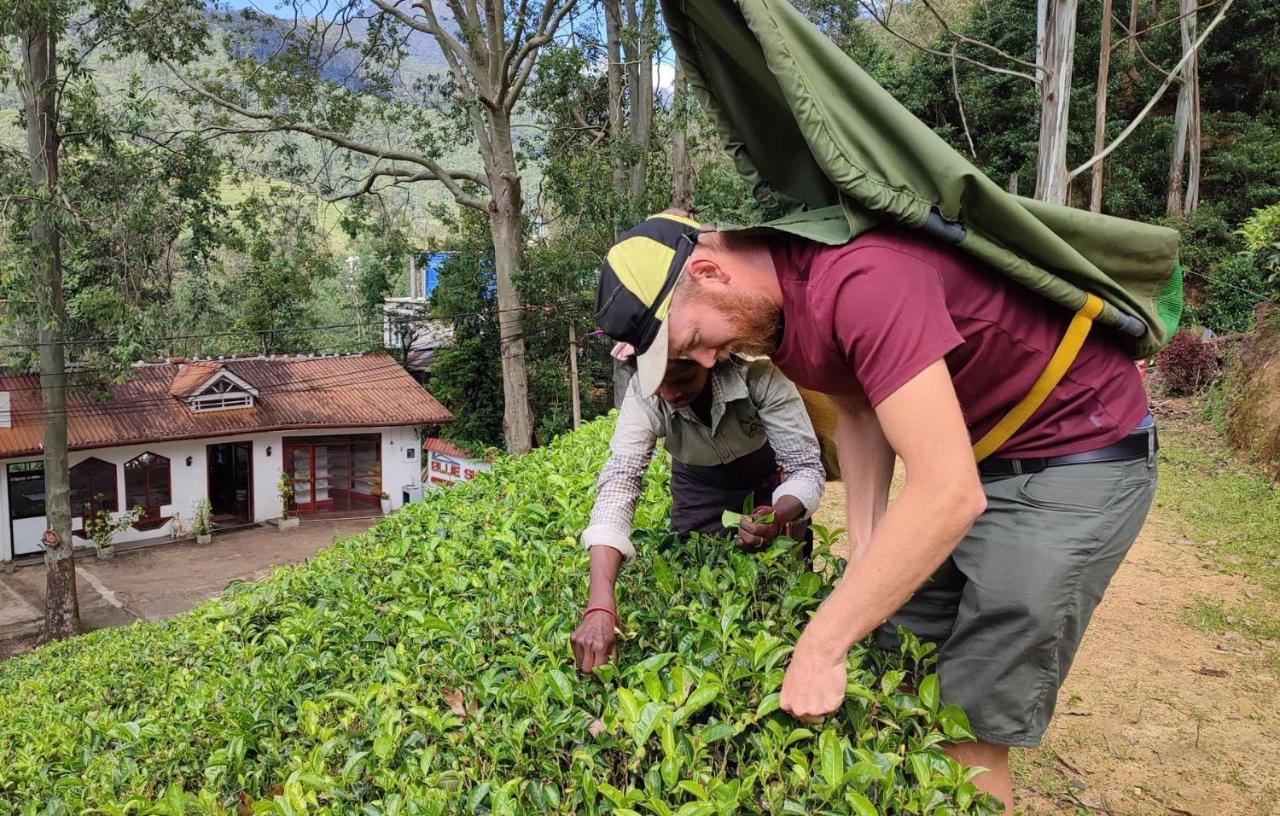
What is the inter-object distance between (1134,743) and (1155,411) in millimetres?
9996

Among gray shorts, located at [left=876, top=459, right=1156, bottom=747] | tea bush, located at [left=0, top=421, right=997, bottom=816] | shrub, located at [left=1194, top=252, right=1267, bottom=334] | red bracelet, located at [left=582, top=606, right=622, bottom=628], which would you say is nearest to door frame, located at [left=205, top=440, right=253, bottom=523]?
tea bush, located at [left=0, top=421, right=997, bottom=816]

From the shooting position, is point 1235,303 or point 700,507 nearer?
point 700,507

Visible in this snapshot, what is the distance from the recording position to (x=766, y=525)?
103 inches

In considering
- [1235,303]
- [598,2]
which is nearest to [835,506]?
[1235,303]

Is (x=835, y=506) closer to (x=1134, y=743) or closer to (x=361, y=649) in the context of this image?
(x=1134, y=743)

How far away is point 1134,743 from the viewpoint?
438 centimetres

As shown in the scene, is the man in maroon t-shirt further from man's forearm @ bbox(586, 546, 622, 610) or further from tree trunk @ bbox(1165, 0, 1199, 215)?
tree trunk @ bbox(1165, 0, 1199, 215)

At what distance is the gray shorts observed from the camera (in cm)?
190

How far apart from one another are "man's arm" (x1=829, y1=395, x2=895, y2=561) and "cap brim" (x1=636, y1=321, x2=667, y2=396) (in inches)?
19.9

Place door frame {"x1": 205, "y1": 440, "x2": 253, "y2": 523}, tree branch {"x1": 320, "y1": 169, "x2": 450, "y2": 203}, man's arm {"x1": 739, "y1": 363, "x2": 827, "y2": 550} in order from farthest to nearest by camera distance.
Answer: door frame {"x1": 205, "y1": 440, "x2": 253, "y2": 523} < tree branch {"x1": 320, "y1": 169, "x2": 450, "y2": 203} < man's arm {"x1": 739, "y1": 363, "x2": 827, "y2": 550}

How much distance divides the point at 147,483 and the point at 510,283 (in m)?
10.2

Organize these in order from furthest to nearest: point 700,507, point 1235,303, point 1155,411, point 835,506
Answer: point 1235,303
point 1155,411
point 835,506
point 700,507

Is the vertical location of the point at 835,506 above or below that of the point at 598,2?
below

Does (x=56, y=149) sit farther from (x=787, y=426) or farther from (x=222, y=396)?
(x=787, y=426)
